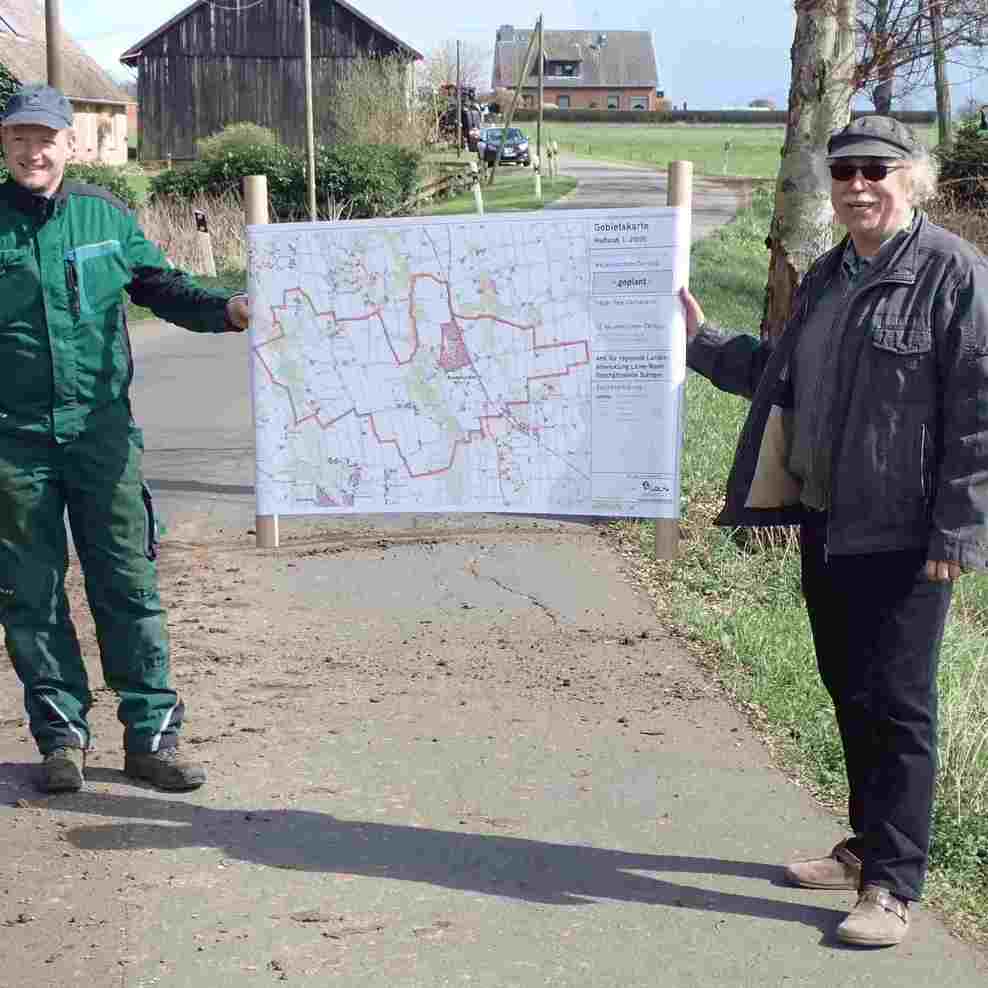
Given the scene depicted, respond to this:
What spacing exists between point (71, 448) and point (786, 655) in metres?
2.97

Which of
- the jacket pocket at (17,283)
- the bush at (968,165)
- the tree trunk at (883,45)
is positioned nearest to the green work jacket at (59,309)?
the jacket pocket at (17,283)

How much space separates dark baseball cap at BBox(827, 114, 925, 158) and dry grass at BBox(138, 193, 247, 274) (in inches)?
803

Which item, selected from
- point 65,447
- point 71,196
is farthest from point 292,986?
point 71,196

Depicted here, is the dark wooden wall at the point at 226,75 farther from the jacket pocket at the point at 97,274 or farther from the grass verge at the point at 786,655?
the jacket pocket at the point at 97,274

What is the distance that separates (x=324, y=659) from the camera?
650 cm

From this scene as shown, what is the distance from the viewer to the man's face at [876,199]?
3.98 meters

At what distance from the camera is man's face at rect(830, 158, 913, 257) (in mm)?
3982

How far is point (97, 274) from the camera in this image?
16.2ft

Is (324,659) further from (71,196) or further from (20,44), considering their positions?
(20,44)

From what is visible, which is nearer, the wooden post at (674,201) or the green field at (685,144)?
the wooden post at (674,201)

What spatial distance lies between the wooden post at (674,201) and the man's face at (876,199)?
1566 millimetres

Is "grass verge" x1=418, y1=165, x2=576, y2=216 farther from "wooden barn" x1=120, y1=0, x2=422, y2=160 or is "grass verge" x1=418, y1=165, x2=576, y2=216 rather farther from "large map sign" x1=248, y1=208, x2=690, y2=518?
"large map sign" x1=248, y1=208, x2=690, y2=518

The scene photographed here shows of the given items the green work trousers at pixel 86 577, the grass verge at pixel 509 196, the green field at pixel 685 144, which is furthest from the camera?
the green field at pixel 685 144

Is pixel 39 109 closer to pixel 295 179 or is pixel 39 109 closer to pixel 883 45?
pixel 883 45
